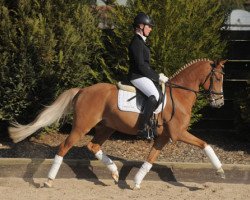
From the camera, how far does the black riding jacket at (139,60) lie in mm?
7625

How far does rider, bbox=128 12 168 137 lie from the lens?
762cm

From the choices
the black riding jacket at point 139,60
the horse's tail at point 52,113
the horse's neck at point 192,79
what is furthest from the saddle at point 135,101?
the horse's tail at point 52,113

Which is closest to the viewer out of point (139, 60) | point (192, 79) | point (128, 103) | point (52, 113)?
point (139, 60)

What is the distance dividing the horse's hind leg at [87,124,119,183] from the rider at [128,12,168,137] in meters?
0.69

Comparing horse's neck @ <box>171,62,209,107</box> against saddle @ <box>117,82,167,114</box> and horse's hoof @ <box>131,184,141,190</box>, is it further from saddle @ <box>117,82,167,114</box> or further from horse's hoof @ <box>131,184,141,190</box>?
horse's hoof @ <box>131,184,141,190</box>

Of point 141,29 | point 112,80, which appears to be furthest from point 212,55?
point 141,29

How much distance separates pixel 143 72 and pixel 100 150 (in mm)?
1403

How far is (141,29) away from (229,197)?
2.62m

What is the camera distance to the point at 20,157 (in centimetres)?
914

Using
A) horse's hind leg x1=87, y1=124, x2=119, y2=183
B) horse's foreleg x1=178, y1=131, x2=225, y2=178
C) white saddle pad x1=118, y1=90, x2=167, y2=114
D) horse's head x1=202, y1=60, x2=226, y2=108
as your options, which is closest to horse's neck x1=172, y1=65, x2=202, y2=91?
horse's head x1=202, y1=60, x2=226, y2=108

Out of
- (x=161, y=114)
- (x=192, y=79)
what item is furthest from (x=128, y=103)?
(x=192, y=79)

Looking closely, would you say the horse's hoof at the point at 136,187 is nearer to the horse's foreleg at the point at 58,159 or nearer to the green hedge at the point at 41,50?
the horse's foreleg at the point at 58,159

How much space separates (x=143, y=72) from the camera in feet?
25.1

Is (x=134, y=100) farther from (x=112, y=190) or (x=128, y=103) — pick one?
(x=112, y=190)
